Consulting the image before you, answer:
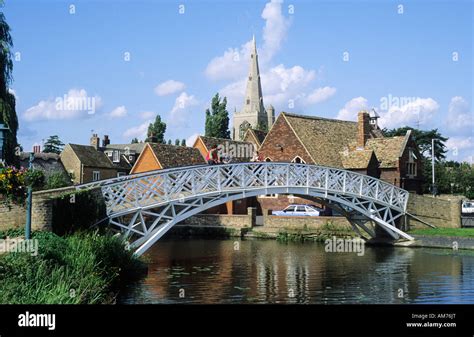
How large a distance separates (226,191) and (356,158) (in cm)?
2209

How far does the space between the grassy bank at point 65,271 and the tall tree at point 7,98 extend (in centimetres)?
1046

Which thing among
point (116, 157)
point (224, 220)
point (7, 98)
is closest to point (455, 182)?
point (224, 220)

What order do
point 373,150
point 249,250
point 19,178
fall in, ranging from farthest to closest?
point 373,150, point 249,250, point 19,178

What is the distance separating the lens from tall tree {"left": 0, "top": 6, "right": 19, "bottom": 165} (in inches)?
1071

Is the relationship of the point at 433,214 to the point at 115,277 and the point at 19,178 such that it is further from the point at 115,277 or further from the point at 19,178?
the point at 19,178

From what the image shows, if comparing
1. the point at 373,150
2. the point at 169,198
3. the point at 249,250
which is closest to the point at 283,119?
the point at 373,150

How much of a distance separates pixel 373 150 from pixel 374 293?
2612 cm

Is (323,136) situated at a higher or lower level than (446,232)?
higher

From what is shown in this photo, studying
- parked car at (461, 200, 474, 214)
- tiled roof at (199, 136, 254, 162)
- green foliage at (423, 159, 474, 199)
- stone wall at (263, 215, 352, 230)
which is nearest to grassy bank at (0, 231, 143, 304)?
stone wall at (263, 215, 352, 230)

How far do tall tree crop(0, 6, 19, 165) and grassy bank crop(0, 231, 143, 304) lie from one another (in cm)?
1046

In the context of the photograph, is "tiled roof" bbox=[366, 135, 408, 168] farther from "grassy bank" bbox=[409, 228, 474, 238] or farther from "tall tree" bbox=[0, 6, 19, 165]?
"tall tree" bbox=[0, 6, 19, 165]

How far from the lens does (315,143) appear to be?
4600cm

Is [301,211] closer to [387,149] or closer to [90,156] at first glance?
[387,149]

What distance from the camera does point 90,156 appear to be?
6084 cm
